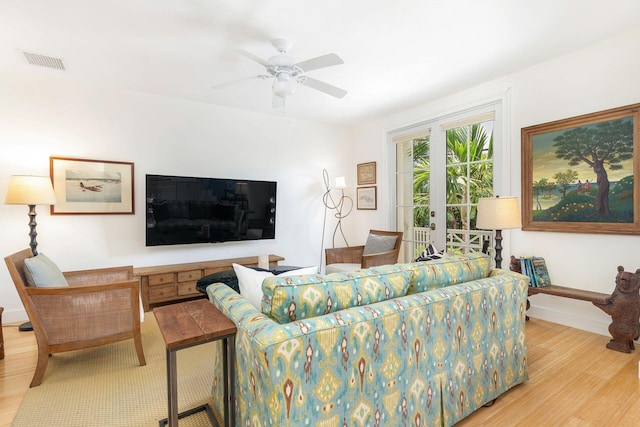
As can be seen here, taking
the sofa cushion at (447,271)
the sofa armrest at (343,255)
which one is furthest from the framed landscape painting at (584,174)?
the sofa armrest at (343,255)

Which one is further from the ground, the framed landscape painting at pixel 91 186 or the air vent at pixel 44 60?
the air vent at pixel 44 60

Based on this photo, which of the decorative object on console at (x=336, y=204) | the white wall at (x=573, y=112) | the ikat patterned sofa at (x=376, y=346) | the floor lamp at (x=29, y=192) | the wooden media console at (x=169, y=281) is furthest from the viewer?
the decorative object on console at (x=336, y=204)

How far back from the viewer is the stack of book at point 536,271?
306 cm

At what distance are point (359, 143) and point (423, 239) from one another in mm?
2007

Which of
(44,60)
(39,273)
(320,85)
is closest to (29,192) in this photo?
(39,273)

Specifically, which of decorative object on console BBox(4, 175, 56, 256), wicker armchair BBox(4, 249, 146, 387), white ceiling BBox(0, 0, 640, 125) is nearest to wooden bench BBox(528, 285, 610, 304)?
white ceiling BBox(0, 0, 640, 125)

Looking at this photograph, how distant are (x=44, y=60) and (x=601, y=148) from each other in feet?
16.9

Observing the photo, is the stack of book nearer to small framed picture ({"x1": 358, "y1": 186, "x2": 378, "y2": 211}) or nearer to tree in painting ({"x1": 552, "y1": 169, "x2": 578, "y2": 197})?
tree in painting ({"x1": 552, "y1": 169, "x2": 578, "y2": 197})

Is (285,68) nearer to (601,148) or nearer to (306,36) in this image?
(306,36)

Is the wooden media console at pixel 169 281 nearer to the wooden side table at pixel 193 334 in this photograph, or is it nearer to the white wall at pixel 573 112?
the wooden side table at pixel 193 334

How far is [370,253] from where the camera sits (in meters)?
4.23

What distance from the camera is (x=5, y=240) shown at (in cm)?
318

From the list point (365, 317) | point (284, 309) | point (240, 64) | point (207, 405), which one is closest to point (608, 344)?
point (365, 317)

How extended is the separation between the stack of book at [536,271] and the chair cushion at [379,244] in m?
1.48
